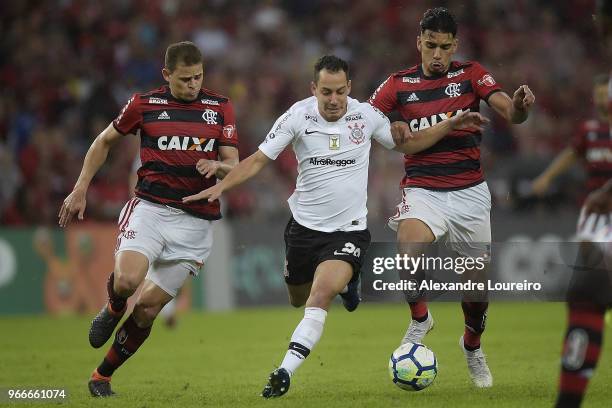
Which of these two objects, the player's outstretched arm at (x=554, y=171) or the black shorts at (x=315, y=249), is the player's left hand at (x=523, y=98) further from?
the player's outstretched arm at (x=554, y=171)

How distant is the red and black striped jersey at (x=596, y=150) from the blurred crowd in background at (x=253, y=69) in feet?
15.8

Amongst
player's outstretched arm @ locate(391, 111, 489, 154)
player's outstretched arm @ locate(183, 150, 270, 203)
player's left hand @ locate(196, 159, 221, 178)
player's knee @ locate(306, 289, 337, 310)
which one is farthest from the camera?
player's outstretched arm @ locate(391, 111, 489, 154)

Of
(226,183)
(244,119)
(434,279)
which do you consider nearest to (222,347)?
(434,279)

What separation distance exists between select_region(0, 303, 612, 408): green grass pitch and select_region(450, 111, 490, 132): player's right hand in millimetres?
1956

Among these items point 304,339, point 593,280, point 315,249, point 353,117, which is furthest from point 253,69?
point 593,280

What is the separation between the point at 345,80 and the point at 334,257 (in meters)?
1.27

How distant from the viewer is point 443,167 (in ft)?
28.6

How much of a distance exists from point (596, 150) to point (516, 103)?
14.6 ft

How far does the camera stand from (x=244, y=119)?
18.8 m

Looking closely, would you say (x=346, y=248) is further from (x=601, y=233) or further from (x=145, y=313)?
(x=601, y=233)

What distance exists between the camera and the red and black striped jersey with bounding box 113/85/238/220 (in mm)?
8375

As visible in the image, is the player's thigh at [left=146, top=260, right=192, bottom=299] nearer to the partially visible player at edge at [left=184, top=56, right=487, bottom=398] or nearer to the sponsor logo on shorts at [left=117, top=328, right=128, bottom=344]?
the sponsor logo on shorts at [left=117, top=328, right=128, bottom=344]

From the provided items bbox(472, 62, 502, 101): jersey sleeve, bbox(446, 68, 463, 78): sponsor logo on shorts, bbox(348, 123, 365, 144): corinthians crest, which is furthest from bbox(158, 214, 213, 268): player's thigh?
bbox(472, 62, 502, 101): jersey sleeve

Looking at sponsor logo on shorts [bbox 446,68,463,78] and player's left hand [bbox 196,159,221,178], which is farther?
sponsor logo on shorts [bbox 446,68,463,78]
